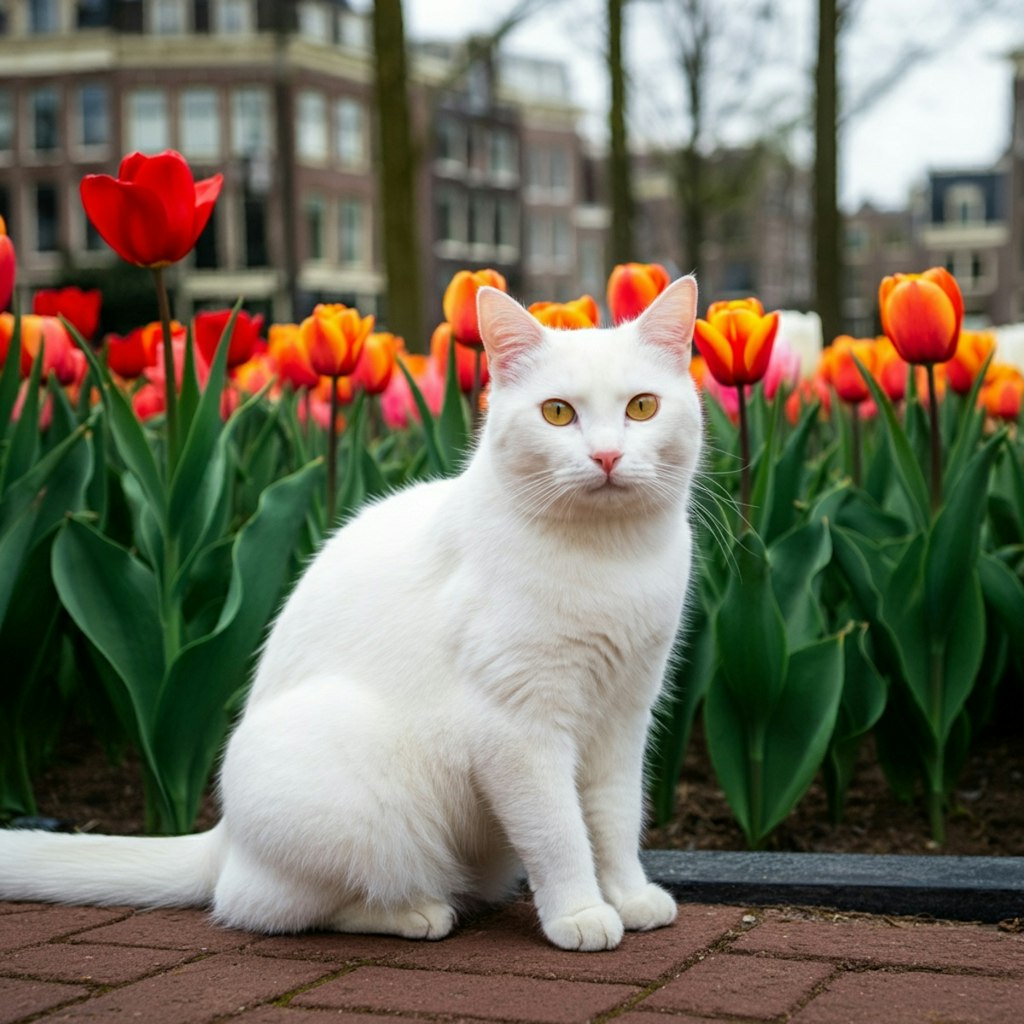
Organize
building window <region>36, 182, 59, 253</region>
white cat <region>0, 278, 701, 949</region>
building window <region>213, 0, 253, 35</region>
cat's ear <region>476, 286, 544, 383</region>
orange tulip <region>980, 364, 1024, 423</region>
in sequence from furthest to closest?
building window <region>213, 0, 253, 35</region>, building window <region>36, 182, 59, 253</region>, orange tulip <region>980, 364, 1024, 423</region>, cat's ear <region>476, 286, 544, 383</region>, white cat <region>0, 278, 701, 949</region>

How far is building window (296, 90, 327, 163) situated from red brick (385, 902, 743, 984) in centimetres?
3414

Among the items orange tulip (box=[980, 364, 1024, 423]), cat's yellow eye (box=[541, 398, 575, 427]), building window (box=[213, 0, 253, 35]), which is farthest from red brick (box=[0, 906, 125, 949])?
building window (box=[213, 0, 253, 35])

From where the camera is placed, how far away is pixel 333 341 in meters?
3.28

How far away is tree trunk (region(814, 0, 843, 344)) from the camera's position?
11.3 meters

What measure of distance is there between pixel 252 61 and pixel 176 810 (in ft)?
113

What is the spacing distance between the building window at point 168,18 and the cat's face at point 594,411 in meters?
35.2

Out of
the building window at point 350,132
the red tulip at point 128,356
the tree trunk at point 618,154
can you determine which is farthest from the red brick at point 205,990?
the building window at point 350,132

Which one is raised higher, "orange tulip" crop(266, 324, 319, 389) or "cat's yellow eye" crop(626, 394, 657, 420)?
"orange tulip" crop(266, 324, 319, 389)

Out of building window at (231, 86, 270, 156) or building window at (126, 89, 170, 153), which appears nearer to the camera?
building window at (126, 89, 170, 153)

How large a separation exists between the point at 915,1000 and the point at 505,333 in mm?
1135

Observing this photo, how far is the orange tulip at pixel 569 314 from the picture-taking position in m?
2.98

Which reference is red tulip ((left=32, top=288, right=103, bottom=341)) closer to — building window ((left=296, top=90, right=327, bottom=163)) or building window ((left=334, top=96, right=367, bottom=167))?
building window ((left=296, top=90, right=327, bottom=163))

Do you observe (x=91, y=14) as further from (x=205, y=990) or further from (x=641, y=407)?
(x=205, y=990)

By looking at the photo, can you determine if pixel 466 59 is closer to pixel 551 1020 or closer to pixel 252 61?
pixel 551 1020
